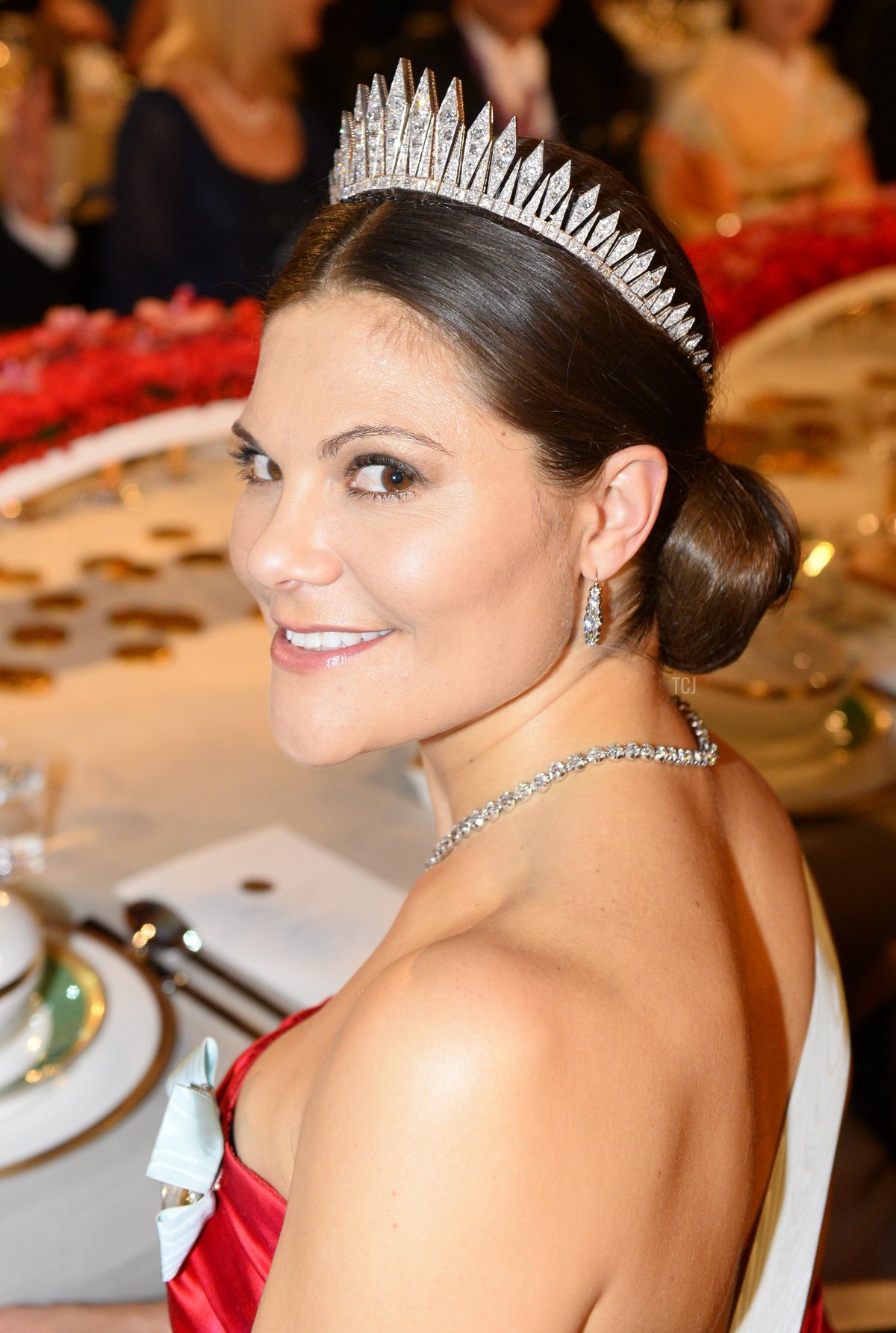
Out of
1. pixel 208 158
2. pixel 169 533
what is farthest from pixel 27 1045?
pixel 208 158

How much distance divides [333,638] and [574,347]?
0.30 meters

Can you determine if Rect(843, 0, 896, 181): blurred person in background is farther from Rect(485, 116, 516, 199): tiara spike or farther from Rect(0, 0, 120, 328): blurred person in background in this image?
Rect(485, 116, 516, 199): tiara spike

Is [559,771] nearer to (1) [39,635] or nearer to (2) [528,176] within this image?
(2) [528,176]

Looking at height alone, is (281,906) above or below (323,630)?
below

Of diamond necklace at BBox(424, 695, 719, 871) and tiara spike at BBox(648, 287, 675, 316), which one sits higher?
tiara spike at BBox(648, 287, 675, 316)

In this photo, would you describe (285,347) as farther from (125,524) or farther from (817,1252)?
(125,524)

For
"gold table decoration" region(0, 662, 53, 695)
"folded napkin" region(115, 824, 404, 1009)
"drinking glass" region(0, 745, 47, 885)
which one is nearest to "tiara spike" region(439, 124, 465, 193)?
"folded napkin" region(115, 824, 404, 1009)

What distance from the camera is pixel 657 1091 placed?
0.85 metres

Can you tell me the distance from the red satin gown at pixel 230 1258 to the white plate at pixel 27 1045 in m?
0.29

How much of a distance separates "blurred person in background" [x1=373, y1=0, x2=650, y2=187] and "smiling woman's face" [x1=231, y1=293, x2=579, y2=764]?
11.8 feet

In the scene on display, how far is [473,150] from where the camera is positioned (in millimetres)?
1062

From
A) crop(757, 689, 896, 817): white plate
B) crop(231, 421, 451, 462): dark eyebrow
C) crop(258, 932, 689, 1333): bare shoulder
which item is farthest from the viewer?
crop(757, 689, 896, 817): white plate

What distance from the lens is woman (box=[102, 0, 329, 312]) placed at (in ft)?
12.2

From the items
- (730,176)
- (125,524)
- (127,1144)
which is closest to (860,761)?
(127,1144)
